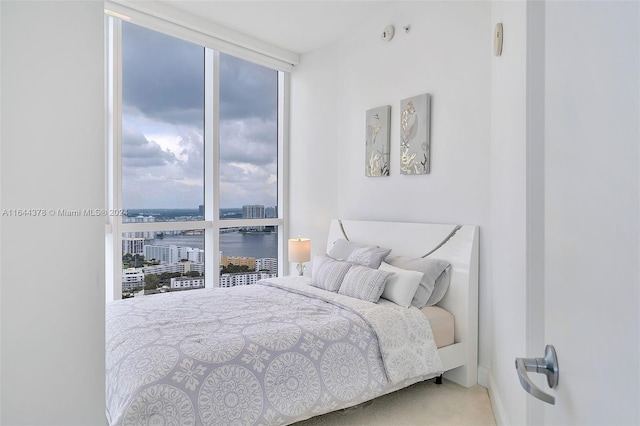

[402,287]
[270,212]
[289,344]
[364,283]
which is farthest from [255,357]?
[270,212]

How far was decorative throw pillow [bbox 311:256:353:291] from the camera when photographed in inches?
120

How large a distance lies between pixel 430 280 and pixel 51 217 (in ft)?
8.81

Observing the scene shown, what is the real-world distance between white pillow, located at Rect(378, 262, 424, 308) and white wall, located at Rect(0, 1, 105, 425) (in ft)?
7.70

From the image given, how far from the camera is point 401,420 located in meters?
2.34

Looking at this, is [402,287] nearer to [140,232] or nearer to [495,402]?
[495,402]

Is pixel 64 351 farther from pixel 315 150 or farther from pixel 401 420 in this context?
pixel 315 150

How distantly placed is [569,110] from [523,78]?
1.13 meters

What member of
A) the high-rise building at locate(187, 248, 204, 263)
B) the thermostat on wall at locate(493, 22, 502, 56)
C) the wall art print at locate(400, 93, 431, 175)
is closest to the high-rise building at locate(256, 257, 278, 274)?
the high-rise building at locate(187, 248, 204, 263)

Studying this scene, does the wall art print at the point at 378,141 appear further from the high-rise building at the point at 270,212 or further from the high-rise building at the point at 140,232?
the high-rise building at the point at 140,232

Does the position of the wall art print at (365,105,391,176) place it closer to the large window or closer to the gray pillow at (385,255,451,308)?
the gray pillow at (385,255,451,308)

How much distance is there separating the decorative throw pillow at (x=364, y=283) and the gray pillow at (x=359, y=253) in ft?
0.53

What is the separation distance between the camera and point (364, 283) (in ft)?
9.23

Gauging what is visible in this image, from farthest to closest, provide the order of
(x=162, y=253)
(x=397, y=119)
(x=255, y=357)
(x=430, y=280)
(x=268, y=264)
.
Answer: (x=268, y=264) → (x=162, y=253) → (x=397, y=119) → (x=430, y=280) → (x=255, y=357)

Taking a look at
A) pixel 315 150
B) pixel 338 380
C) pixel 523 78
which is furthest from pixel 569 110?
pixel 315 150
